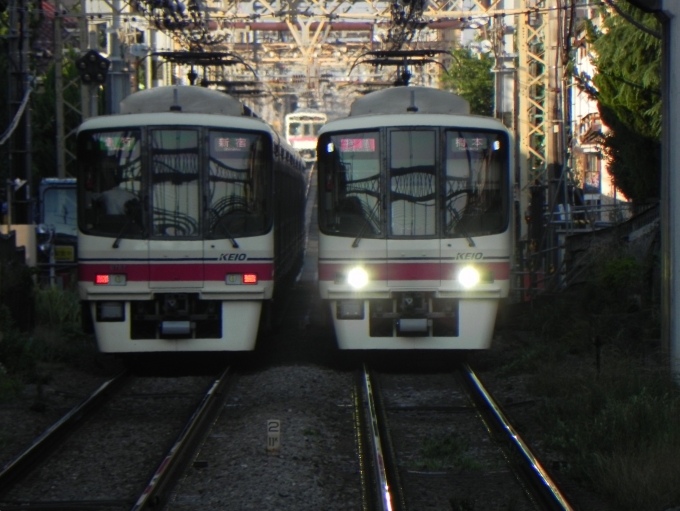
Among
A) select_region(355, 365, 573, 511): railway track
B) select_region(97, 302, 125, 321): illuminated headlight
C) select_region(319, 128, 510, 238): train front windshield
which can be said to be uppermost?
select_region(319, 128, 510, 238): train front windshield

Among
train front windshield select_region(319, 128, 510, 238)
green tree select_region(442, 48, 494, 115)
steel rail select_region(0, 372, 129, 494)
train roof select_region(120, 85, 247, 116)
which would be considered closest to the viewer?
steel rail select_region(0, 372, 129, 494)

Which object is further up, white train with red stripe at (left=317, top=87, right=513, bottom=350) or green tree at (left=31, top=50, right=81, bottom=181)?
green tree at (left=31, top=50, right=81, bottom=181)

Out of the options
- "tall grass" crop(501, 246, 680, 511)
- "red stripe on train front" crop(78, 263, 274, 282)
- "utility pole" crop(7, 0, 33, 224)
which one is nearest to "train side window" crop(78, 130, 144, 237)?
"red stripe on train front" crop(78, 263, 274, 282)

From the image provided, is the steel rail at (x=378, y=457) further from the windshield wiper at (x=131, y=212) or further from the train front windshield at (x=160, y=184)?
the windshield wiper at (x=131, y=212)

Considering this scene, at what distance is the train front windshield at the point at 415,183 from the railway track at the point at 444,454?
1687mm

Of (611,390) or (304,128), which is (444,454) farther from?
(304,128)

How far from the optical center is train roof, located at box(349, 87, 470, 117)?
43.2 feet

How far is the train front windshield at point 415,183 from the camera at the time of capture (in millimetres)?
11938

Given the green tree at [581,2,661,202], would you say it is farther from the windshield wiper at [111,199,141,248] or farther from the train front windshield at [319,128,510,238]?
the windshield wiper at [111,199,141,248]

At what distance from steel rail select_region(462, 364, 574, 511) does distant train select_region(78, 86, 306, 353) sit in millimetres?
2731

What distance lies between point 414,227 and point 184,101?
3.32 m

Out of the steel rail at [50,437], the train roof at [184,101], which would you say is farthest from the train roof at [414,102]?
the steel rail at [50,437]

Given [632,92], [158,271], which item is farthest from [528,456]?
[632,92]

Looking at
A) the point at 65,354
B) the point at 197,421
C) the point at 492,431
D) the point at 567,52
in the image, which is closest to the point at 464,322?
the point at 492,431
